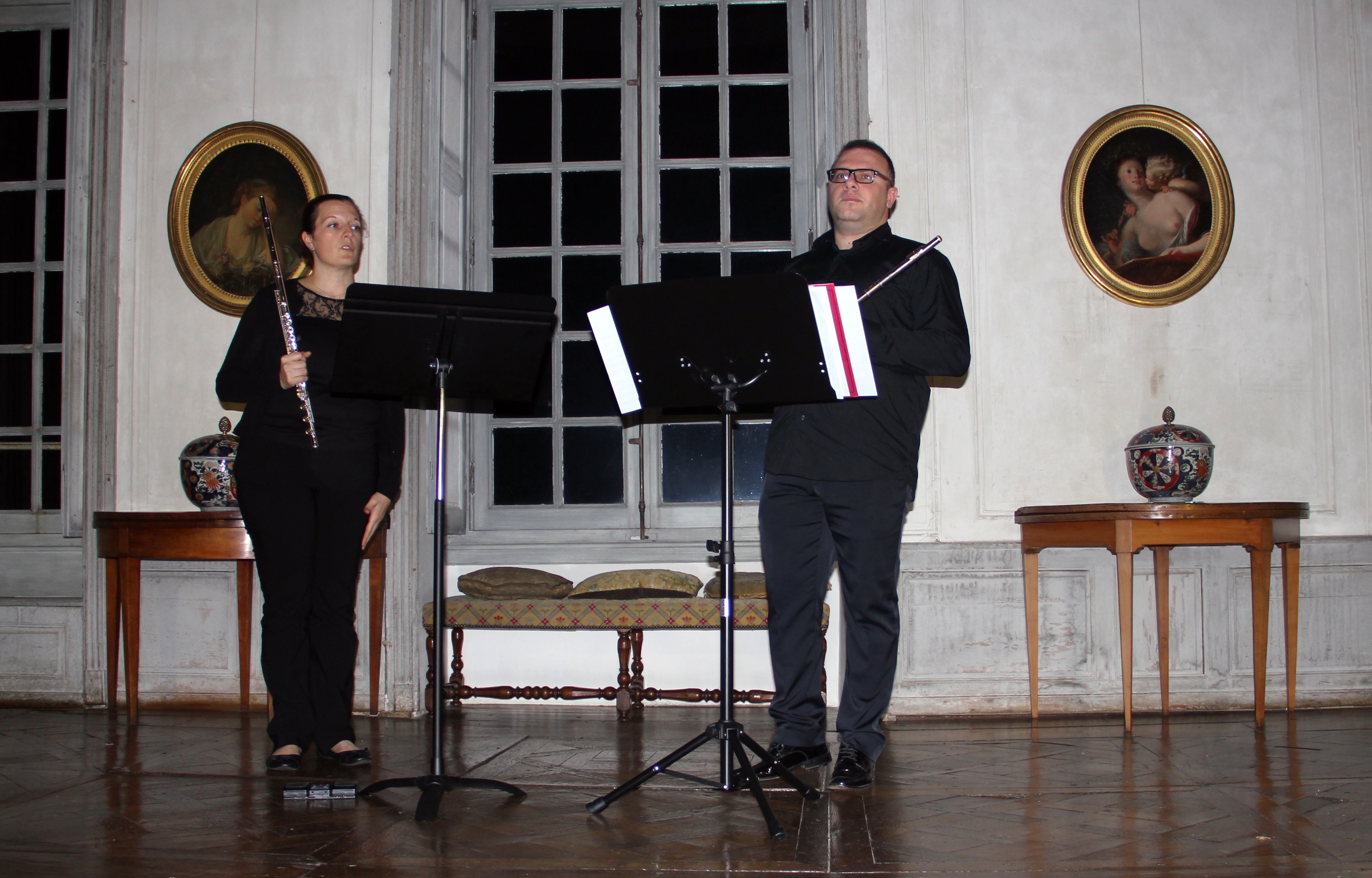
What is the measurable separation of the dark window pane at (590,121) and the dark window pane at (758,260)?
30.6 inches

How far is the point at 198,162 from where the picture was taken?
4.33m

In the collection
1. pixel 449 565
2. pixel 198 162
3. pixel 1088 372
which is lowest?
pixel 449 565

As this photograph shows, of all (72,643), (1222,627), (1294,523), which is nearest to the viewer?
(1294,523)

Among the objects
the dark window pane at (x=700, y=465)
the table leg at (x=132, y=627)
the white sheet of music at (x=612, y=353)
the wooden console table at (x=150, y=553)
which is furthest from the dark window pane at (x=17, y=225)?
the white sheet of music at (x=612, y=353)

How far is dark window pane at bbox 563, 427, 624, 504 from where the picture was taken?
15.4ft

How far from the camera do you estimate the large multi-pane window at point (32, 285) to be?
4816 millimetres

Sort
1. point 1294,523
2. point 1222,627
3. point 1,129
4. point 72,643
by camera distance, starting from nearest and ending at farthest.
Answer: point 1294,523 < point 1222,627 < point 72,643 < point 1,129

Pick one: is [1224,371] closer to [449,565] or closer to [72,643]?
[449,565]

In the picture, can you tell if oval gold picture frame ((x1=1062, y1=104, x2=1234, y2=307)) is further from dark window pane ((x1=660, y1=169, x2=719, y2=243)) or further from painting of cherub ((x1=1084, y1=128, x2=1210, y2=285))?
dark window pane ((x1=660, y1=169, x2=719, y2=243))

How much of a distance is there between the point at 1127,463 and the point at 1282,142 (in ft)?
4.70

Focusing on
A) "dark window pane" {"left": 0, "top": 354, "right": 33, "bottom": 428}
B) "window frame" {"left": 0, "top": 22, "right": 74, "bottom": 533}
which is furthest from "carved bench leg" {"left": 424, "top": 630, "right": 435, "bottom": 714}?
"dark window pane" {"left": 0, "top": 354, "right": 33, "bottom": 428}

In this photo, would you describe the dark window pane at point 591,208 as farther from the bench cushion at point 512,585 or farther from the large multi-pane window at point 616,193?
the bench cushion at point 512,585

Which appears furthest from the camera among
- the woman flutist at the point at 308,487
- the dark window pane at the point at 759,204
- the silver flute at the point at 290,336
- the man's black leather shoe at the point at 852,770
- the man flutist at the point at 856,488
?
the dark window pane at the point at 759,204

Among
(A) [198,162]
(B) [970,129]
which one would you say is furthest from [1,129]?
(B) [970,129]
